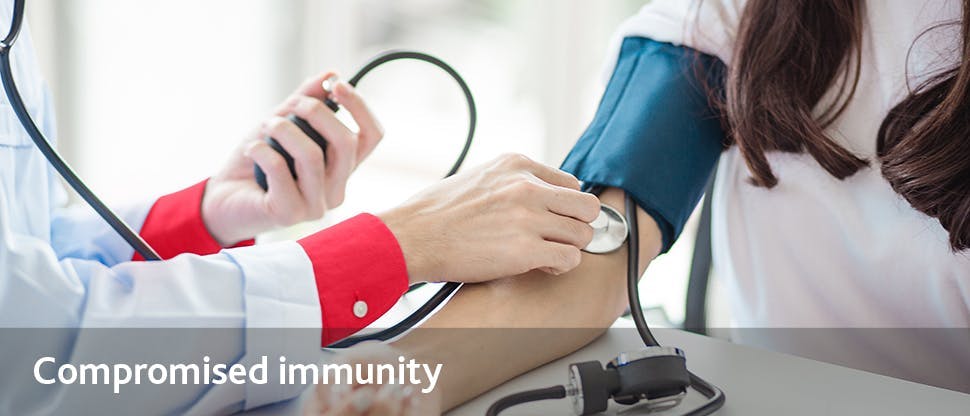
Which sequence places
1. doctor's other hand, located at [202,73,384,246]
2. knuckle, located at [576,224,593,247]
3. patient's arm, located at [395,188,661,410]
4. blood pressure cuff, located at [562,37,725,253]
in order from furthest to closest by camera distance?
doctor's other hand, located at [202,73,384,246] → blood pressure cuff, located at [562,37,725,253] → knuckle, located at [576,224,593,247] → patient's arm, located at [395,188,661,410]

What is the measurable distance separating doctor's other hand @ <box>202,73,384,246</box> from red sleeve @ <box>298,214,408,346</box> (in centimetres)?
28

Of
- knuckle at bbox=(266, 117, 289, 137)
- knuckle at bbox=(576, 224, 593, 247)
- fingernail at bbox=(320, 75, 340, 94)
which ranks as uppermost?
fingernail at bbox=(320, 75, 340, 94)

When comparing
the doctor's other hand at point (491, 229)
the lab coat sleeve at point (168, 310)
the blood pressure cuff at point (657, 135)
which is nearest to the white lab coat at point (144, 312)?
the lab coat sleeve at point (168, 310)

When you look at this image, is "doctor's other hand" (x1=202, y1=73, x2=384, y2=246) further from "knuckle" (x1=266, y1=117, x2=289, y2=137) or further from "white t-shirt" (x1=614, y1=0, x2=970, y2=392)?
"white t-shirt" (x1=614, y1=0, x2=970, y2=392)

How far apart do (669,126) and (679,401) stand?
1.24 ft

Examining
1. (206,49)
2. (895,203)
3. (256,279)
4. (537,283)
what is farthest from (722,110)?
(206,49)

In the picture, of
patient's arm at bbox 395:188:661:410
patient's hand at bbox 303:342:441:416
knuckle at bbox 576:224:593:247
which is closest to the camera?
patient's hand at bbox 303:342:441:416

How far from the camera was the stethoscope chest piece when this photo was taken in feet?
2.62

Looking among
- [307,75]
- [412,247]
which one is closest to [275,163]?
[412,247]

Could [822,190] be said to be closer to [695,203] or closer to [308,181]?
[695,203]

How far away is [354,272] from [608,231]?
10.5 inches

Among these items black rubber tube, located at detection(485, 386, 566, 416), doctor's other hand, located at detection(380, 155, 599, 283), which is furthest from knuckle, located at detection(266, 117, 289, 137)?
black rubber tube, located at detection(485, 386, 566, 416)

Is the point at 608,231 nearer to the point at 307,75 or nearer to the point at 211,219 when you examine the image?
the point at 211,219

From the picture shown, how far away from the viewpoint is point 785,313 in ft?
3.16
